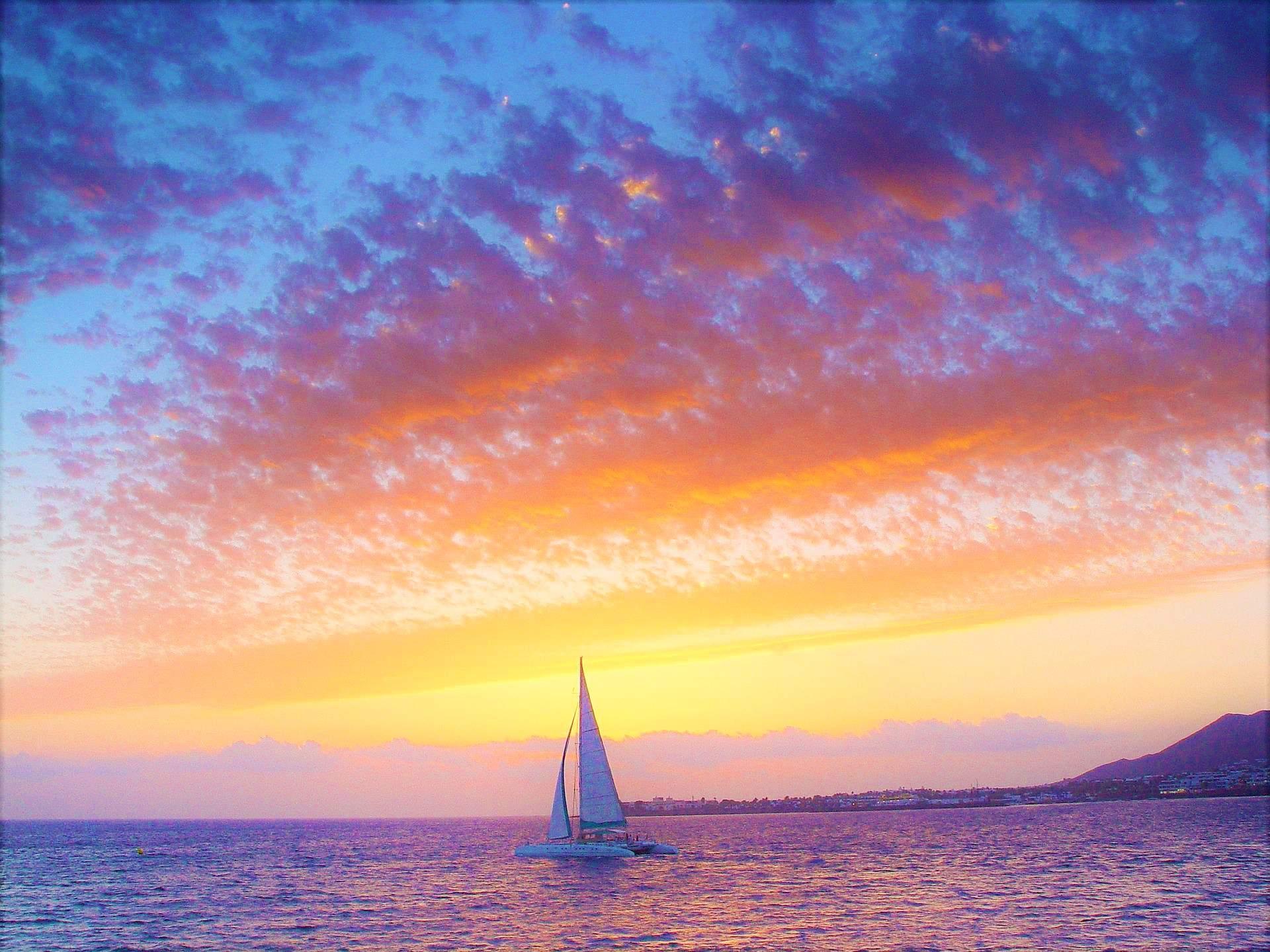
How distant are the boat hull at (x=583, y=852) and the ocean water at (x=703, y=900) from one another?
1.67 meters

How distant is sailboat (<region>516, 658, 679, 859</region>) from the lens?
94.8 meters

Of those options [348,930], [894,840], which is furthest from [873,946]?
[894,840]

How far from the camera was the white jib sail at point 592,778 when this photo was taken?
9456 centimetres

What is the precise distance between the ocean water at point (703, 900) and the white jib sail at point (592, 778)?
5.09 metres

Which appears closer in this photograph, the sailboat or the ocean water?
the ocean water

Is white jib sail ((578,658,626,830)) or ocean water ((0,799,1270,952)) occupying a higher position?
white jib sail ((578,658,626,830))

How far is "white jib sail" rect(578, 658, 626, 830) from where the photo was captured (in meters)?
94.6

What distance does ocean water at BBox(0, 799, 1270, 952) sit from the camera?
50.3m

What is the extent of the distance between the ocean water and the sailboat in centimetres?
288

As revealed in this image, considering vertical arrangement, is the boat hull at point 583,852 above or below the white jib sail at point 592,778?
below

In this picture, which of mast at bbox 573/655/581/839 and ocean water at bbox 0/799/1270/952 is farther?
mast at bbox 573/655/581/839

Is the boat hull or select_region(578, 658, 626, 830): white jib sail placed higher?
select_region(578, 658, 626, 830): white jib sail

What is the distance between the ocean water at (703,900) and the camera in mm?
50312

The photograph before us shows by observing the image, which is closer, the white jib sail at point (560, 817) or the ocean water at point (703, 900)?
the ocean water at point (703, 900)
